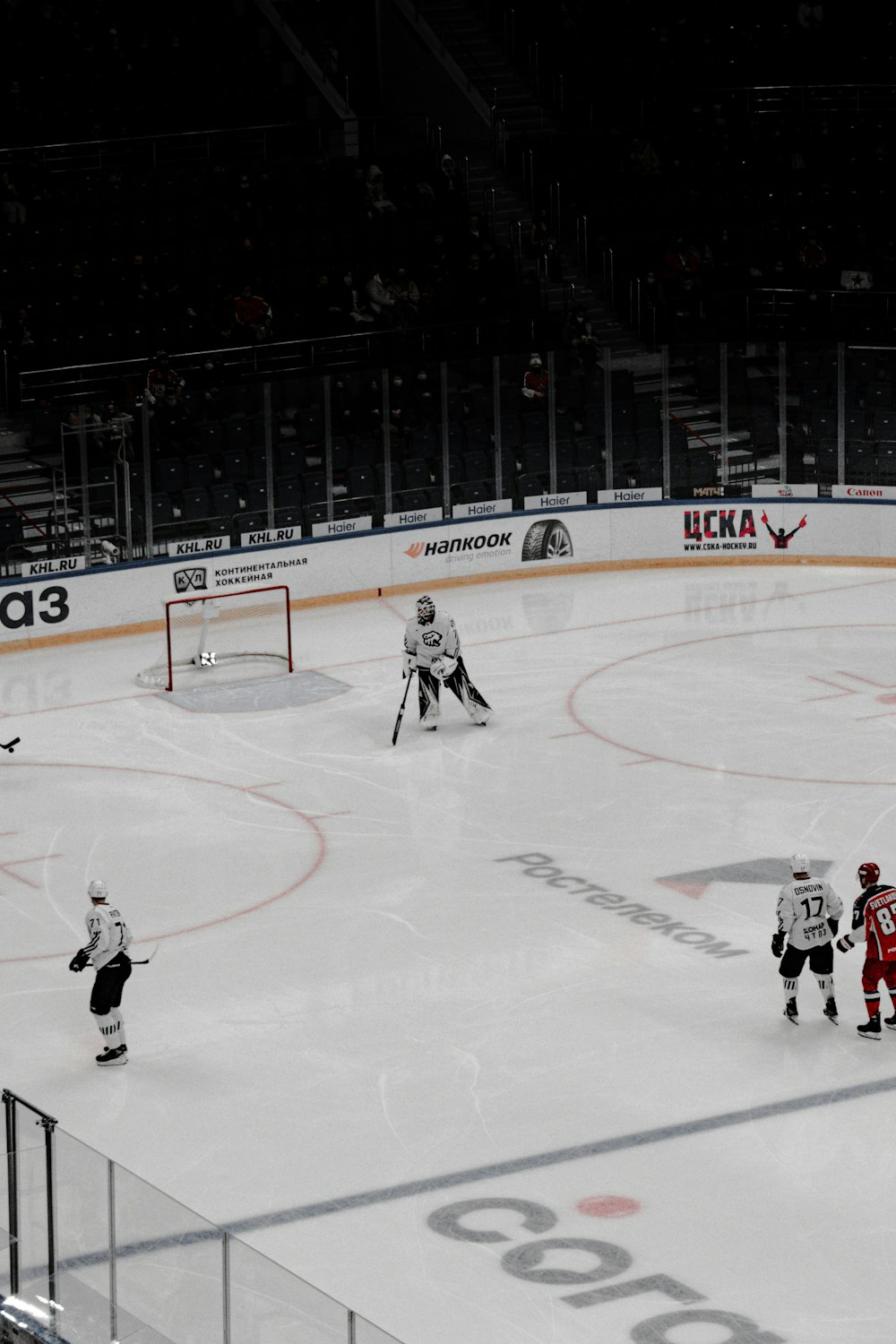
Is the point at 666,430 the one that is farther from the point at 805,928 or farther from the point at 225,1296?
the point at 225,1296

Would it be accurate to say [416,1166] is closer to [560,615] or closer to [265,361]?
[560,615]

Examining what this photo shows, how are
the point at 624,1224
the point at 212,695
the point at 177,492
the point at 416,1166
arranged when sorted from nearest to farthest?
the point at 624,1224 < the point at 416,1166 < the point at 212,695 < the point at 177,492

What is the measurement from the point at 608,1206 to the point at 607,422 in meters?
16.5

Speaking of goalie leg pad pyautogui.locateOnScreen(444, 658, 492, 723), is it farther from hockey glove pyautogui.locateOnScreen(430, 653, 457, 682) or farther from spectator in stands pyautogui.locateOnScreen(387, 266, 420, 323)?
spectator in stands pyautogui.locateOnScreen(387, 266, 420, 323)

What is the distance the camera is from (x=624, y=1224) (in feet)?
32.5

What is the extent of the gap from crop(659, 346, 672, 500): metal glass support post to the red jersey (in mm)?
14336

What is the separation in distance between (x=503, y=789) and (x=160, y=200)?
1177 centimetres

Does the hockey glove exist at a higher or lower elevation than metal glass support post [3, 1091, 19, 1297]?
higher

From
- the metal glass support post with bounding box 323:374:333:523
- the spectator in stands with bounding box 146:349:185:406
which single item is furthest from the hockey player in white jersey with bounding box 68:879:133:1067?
the spectator in stands with bounding box 146:349:185:406

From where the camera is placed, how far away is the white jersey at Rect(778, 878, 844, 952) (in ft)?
39.1

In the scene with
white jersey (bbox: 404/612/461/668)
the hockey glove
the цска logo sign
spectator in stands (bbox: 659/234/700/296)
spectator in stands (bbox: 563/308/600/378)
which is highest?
spectator in stands (bbox: 659/234/700/296)

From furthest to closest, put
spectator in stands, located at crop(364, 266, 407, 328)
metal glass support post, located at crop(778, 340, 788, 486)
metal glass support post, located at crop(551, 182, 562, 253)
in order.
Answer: metal glass support post, located at crop(551, 182, 562, 253)
spectator in stands, located at crop(364, 266, 407, 328)
metal glass support post, located at crop(778, 340, 788, 486)

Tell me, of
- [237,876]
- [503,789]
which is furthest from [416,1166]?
[503,789]

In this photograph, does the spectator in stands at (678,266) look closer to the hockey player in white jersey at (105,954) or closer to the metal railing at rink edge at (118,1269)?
the hockey player in white jersey at (105,954)
